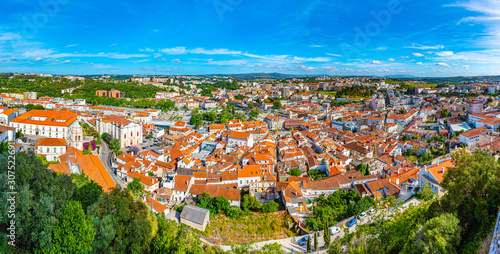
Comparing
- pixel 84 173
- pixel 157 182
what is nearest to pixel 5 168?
pixel 84 173

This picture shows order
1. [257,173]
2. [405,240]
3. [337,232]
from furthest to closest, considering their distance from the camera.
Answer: [257,173] < [337,232] < [405,240]

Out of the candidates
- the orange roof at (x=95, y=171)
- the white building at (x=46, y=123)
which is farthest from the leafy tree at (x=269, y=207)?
the white building at (x=46, y=123)

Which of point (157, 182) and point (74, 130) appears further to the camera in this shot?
point (74, 130)

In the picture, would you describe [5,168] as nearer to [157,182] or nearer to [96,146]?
[157,182]

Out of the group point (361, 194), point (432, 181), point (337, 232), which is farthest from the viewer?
point (361, 194)

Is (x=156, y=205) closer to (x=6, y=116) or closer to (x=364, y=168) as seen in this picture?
(x=364, y=168)

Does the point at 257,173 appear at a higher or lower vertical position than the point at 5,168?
lower
